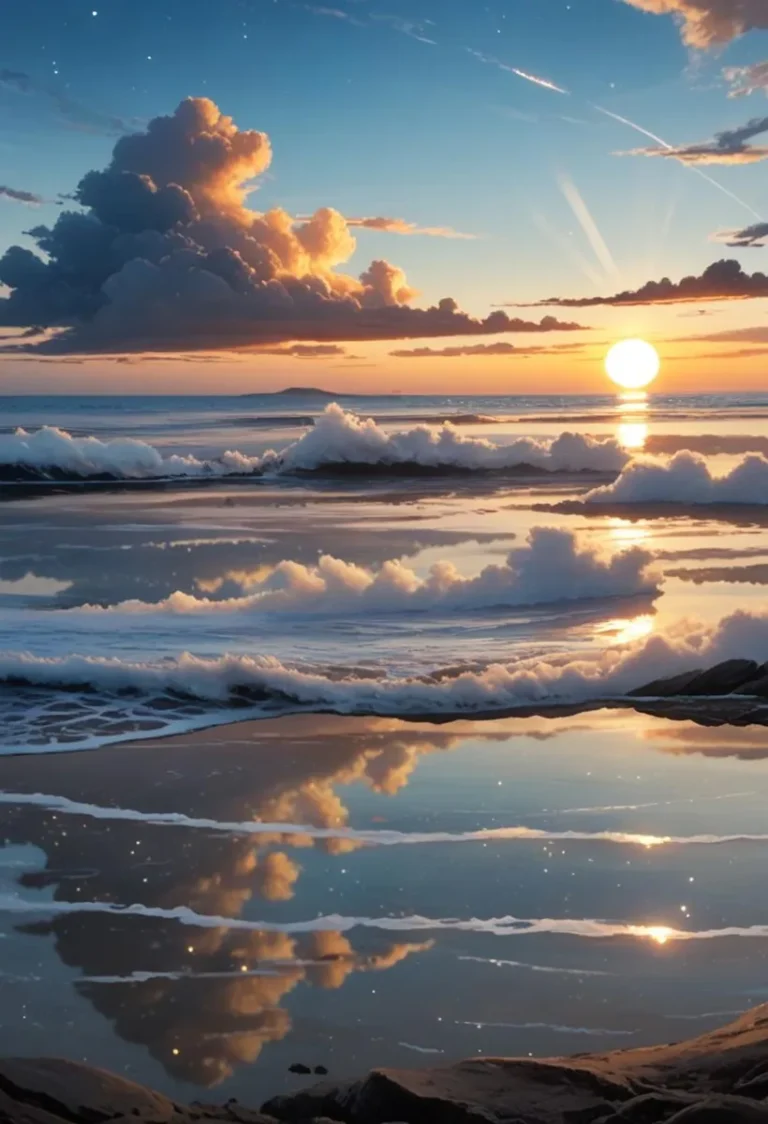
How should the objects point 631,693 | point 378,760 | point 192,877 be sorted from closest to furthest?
point 192,877, point 378,760, point 631,693

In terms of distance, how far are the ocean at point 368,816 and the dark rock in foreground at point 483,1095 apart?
37 centimetres

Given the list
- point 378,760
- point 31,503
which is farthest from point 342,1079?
point 31,503

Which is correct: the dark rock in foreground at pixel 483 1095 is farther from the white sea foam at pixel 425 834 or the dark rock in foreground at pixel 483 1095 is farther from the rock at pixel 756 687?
the rock at pixel 756 687

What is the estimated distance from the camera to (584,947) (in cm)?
484

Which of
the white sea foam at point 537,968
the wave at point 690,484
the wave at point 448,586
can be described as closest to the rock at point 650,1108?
the white sea foam at point 537,968

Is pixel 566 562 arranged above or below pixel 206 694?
A: above

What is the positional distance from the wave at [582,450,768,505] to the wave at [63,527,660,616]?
42.9 ft

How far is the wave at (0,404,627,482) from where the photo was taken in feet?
123

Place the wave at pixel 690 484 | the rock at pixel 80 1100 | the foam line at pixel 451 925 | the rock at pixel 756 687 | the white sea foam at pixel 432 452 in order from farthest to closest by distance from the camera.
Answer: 1. the white sea foam at pixel 432 452
2. the wave at pixel 690 484
3. the rock at pixel 756 687
4. the foam line at pixel 451 925
5. the rock at pixel 80 1100

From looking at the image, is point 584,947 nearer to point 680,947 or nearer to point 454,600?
point 680,947

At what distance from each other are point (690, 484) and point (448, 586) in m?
14.9

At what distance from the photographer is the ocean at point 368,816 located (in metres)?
4.34

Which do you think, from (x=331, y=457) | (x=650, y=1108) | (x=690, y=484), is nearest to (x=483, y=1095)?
(x=650, y=1108)

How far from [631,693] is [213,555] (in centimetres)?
1052
